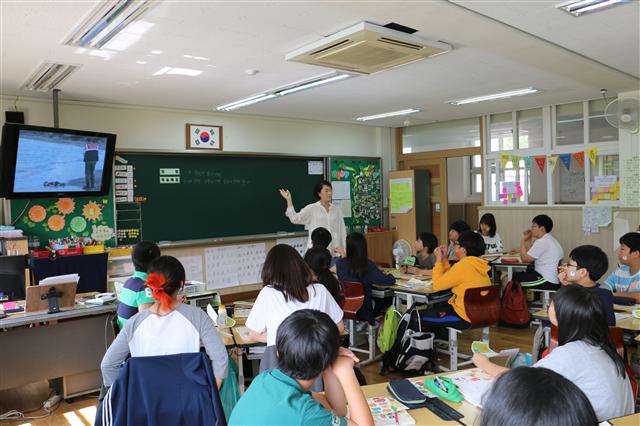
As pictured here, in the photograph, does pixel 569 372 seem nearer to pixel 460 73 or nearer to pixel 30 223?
pixel 460 73

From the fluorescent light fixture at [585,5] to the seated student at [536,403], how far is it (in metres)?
2.89

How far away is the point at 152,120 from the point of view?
6.52m

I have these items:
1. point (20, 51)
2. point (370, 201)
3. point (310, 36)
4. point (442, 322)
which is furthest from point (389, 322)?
point (370, 201)

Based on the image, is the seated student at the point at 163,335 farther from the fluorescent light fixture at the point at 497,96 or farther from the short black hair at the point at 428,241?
the fluorescent light fixture at the point at 497,96

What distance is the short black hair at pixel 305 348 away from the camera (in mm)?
1567

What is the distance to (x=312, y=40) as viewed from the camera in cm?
391

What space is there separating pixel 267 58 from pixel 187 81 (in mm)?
1128

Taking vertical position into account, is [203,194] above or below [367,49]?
below

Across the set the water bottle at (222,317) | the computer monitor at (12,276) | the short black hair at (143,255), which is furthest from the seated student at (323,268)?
the computer monitor at (12,276)

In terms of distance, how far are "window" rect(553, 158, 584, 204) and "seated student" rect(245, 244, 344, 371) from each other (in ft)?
18.3

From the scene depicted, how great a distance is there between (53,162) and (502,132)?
6.17 meters

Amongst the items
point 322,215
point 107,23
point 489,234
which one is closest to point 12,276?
point 107,23

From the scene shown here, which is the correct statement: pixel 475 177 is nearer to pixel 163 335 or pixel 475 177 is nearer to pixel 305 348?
pixel 163 335

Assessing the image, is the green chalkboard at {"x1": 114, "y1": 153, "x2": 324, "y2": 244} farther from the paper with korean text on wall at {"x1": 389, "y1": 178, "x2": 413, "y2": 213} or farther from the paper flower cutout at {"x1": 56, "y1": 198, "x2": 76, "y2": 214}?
the paper with korean text on wall at {"x1": 389, "y1": 178, "x2": 413, "y2": 213}
